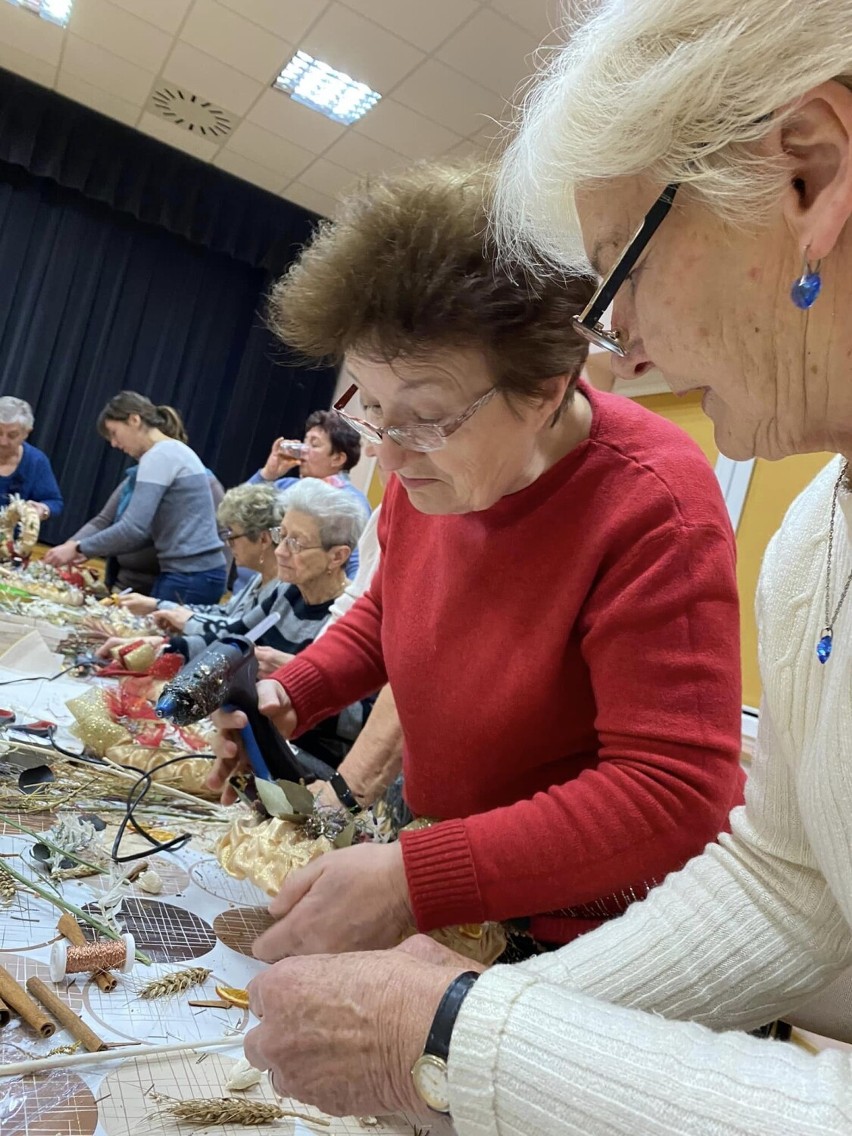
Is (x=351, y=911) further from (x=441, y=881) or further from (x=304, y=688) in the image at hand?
(x=304, y=688)

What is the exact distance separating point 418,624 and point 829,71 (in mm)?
781

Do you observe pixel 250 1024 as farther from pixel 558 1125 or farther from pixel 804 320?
pixel 804 320

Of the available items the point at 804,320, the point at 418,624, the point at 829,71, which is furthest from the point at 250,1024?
the point at 829,71

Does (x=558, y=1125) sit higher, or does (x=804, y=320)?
(x=804, y=320)

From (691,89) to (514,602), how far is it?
59 centimetres

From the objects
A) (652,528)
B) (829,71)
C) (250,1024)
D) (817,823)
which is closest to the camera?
(829,71)

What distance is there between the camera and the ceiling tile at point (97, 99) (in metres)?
5.79

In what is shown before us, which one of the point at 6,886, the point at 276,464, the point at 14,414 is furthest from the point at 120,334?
the point at 6,886

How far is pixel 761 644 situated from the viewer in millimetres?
827

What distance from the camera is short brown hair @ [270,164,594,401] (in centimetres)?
97

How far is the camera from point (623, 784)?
865 millimetres

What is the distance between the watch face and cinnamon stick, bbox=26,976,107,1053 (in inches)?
11.8

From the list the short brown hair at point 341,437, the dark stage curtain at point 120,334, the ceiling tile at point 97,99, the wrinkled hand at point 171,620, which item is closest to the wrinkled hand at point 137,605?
the wrinkled hand at point 171,620

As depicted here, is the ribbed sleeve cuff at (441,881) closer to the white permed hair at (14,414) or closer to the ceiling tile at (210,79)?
the white permed hair at (14,414)
